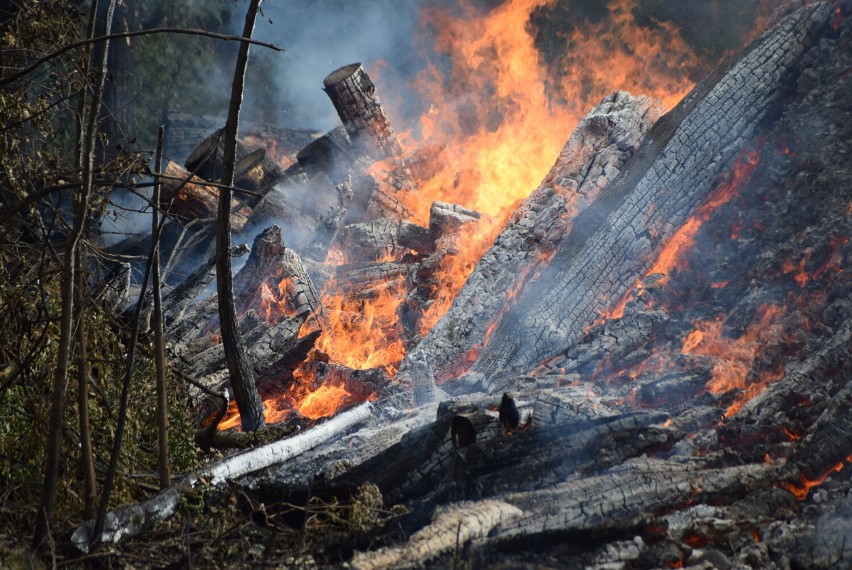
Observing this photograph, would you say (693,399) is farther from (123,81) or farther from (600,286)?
(123,81)

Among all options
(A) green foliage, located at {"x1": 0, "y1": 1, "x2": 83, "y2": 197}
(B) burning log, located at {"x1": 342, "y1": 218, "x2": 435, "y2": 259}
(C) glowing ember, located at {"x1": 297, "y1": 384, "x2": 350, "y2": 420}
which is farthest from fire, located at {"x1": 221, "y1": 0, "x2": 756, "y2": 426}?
(A) green foliage, located at {"x1": 0, "y1": 1, "x2": 83, "y2": 197}

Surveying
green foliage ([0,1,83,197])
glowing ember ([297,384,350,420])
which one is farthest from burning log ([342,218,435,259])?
green foliage ([0,1,83,197])

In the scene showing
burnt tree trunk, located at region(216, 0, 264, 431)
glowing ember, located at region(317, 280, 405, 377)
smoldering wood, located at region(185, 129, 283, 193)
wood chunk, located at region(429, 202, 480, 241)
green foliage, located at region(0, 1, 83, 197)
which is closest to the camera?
green foliage, located at region(0, 1, 83, 197)

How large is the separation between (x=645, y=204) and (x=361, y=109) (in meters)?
4.65

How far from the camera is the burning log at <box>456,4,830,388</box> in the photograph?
6336mm

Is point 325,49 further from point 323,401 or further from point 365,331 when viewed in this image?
point 323,401

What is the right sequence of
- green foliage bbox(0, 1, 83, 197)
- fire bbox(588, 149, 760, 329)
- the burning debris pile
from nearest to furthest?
the burning debris pile, green foliage bbox(0, 1, 83, 197), fire bbox(588, 149, 760, 329)

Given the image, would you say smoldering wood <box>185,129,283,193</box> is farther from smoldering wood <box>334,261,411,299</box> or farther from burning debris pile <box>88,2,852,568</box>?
smoldering wood <box>334,261,411,299</box>

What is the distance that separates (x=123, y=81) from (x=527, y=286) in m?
8.22

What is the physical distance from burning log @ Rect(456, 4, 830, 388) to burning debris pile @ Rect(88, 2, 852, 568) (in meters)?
0.02

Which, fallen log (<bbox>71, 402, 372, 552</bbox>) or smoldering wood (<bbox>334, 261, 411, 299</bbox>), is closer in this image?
fallen log (<bbox>71, 402, 372, 552</bbox>)

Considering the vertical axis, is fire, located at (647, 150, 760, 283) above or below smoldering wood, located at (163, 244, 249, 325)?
below

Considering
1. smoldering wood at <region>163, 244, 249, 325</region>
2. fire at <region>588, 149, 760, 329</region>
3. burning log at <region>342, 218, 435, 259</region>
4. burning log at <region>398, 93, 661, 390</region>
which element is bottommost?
fire at <region>588, 149, 760, 329</region>

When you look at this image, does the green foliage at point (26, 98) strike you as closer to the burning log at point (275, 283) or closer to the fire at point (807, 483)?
the burning log at point (275, 283)
